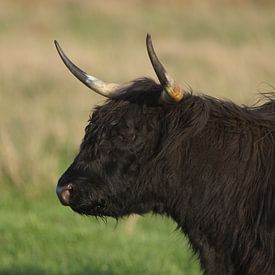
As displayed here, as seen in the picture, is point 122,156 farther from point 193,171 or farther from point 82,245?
point 82,245

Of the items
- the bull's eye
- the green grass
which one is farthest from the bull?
the green grass

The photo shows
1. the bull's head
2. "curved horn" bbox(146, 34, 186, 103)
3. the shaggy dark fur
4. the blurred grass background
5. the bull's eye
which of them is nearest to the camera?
"curved horn" bbox(146, 34, 186, 103)

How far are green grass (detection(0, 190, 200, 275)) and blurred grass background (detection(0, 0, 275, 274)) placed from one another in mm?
12

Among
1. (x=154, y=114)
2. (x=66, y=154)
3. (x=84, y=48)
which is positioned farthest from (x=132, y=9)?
(x=154, y=114)

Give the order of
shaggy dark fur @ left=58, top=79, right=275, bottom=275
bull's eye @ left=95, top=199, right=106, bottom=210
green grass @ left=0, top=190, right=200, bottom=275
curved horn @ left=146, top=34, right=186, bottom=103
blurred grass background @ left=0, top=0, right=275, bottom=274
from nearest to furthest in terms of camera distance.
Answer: curved horn @ left=146, top=34, right=186, bottom=103, shaggy dark fur @ left=58, top=79, right=275, bottom=275, bull's eye @ left=95, top=199, right=106, bottom=210, green grass @ left=0, top=190, right=200, bottom=275, blurred grass background @ left=0, top=0, right=275, bottom=274

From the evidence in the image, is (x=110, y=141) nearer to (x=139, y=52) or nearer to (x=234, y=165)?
(x=234, y=165)

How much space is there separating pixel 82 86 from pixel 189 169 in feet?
48.7

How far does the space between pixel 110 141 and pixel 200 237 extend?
2.59 ft

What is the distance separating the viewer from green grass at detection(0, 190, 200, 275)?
9625 millimetres

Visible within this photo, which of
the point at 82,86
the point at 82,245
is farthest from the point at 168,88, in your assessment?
the point at 82,86

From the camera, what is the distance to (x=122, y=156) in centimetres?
638

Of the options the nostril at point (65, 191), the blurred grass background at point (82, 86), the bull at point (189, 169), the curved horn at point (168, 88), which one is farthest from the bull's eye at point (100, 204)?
the blurred grass background at point (82, 86)

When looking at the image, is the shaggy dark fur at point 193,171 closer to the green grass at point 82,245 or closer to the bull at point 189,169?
the bull at point 189,169

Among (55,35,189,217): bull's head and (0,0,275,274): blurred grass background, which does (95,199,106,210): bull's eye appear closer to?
(55,35,189,217): bull's head
